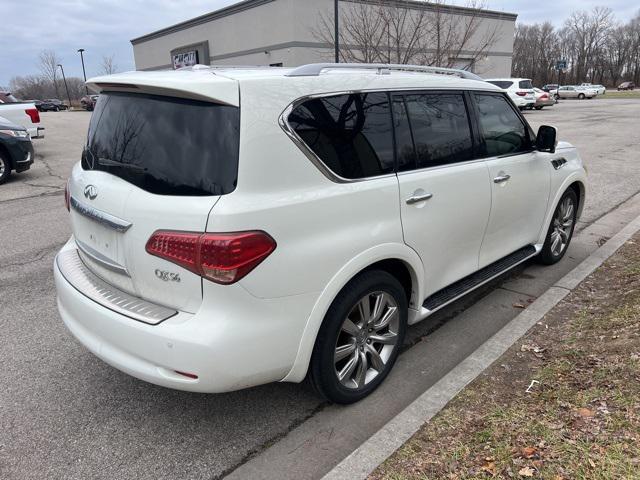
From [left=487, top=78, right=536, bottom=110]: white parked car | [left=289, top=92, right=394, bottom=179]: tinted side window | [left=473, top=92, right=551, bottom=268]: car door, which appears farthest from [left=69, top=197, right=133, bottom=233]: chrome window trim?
[left=487, top=78, right=536, bottom=110]: white parked car

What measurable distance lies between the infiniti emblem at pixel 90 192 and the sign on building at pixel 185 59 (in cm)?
4021

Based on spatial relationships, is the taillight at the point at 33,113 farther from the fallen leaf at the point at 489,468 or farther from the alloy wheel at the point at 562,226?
the fallen leaf at the point at 489,468

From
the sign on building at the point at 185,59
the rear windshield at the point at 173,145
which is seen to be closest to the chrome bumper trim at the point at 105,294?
the rear windshield at the point at 173,145

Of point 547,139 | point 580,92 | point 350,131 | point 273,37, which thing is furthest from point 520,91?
point 580,92

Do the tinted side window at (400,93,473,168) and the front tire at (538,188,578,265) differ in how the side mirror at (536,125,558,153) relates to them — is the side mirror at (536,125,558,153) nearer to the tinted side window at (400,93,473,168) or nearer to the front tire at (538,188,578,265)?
the front tire at (538,188,578,265)

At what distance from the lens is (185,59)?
42375 millimetres

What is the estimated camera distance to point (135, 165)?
2.54 m

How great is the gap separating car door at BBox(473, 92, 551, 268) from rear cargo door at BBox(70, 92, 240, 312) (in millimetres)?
2186

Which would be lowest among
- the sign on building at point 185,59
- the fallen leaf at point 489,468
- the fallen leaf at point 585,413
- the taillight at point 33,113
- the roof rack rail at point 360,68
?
the fallen leaf at point 489,468

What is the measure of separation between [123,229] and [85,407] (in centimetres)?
123

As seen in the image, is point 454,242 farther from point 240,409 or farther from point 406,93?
point 240,409

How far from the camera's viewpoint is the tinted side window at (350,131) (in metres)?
2.52

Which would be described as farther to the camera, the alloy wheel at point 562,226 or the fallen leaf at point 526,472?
the alloy wheel at point 562,226

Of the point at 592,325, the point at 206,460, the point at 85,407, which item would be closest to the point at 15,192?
the point at 85,407
